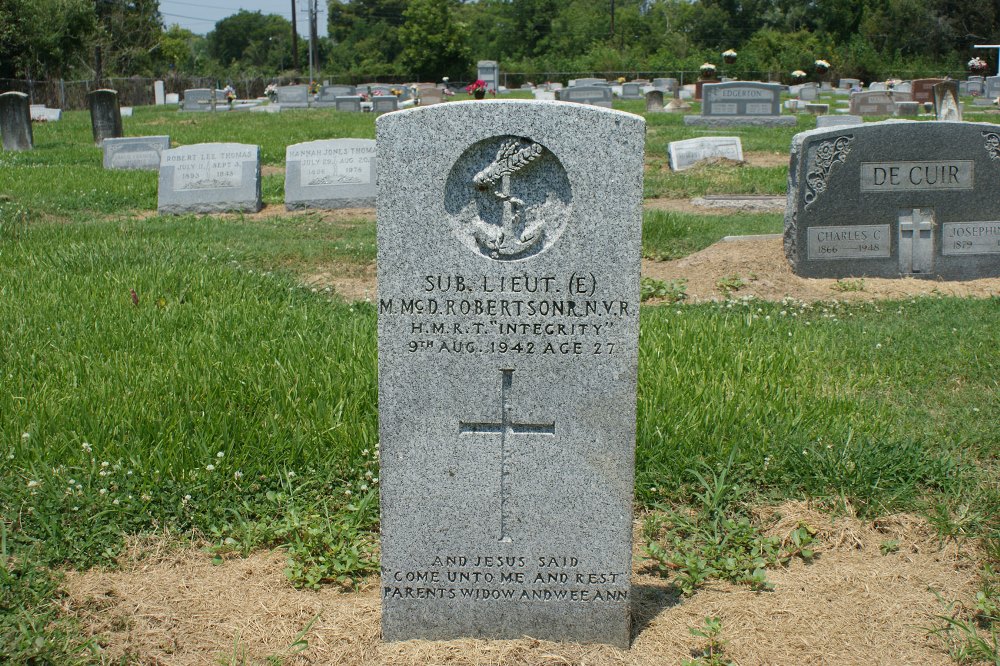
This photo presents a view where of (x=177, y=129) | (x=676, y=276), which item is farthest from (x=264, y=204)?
(x=177, y=129)

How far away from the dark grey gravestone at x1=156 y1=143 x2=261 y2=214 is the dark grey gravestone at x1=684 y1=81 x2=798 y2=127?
14.5m

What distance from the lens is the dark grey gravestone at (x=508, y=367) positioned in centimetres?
283

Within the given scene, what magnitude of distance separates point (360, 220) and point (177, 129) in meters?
16.0

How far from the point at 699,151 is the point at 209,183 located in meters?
7.90

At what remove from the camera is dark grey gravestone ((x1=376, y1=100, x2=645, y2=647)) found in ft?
9.27

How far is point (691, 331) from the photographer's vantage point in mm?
5895

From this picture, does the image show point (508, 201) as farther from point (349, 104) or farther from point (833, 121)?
point (349, 104)

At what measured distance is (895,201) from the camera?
327 inches

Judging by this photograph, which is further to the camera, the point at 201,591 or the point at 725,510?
the point at 725,510

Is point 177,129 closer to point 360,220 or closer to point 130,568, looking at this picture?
point 360,220

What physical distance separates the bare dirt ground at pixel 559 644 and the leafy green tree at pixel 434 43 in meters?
59.3

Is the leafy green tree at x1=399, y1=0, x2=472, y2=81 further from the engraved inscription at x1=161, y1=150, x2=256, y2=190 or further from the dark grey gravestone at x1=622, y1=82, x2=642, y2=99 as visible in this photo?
the engraved inscription at x1=161, y1=150, x2=256, y2=190

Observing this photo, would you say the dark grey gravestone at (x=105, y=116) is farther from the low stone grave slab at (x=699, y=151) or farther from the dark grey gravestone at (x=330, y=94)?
the dark grey gravestone at (x=330, y=94)

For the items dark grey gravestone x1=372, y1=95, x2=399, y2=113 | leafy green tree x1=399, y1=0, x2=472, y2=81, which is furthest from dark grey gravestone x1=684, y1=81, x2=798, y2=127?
leafy green tree x1=399, y1=0, x2=472, y2=81
